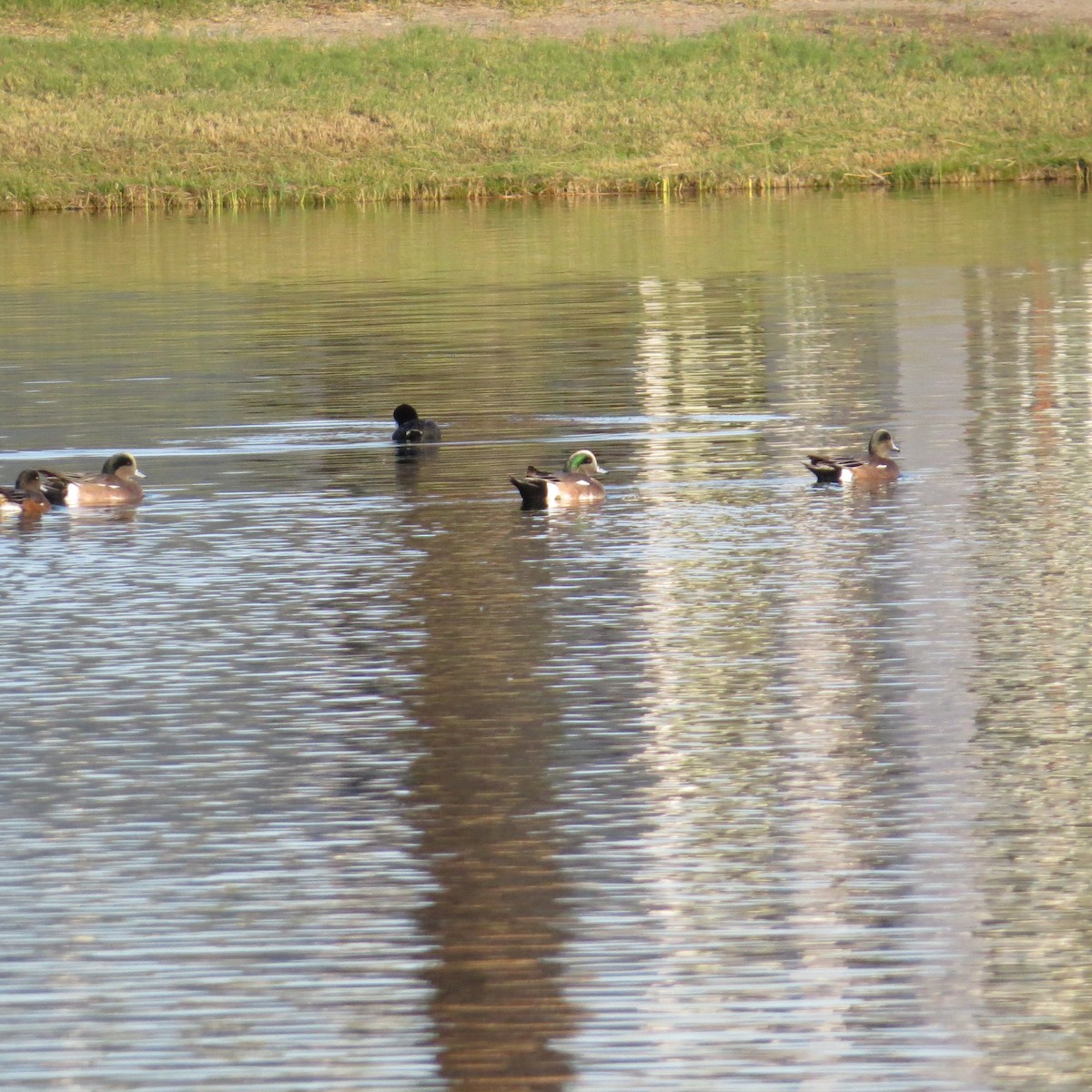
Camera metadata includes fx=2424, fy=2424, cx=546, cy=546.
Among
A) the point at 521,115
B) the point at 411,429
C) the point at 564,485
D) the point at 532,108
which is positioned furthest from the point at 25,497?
the point at 532,108

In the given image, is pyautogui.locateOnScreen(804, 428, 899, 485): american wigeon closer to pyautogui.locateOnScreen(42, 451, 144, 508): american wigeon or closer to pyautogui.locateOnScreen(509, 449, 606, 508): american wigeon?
pyautogui.locateOnScreen(509, 449, 606, 508): american wigeon

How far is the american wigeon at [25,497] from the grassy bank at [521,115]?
3761 centimetres

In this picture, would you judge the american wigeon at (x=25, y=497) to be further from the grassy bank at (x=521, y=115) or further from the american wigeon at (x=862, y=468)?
the grassy bank at (x=521, y=115)

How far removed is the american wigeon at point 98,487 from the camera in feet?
56.0

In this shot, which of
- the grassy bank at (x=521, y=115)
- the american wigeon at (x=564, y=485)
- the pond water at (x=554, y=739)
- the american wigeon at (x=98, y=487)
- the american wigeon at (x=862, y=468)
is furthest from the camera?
the grassy bank at (x=521, y=115)

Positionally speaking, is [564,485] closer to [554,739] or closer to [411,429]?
[411,429]

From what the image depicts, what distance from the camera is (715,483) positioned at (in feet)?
58.4

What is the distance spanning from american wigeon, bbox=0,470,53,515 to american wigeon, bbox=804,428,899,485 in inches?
211

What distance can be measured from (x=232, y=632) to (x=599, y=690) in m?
2.51

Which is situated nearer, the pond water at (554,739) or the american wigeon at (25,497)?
the pond water at (554,739)

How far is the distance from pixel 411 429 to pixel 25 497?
13.9ft

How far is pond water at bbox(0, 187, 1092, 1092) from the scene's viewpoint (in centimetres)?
747

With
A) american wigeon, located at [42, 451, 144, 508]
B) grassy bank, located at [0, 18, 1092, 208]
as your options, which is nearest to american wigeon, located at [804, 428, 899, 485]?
american wigeon, located at [42, 451, 144, 508]

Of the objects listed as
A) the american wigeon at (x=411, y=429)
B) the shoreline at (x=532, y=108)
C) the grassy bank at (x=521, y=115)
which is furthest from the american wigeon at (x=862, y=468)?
the grassy bank at (x=521, y=115)
